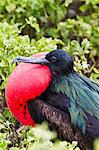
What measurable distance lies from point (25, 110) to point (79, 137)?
1.10ft

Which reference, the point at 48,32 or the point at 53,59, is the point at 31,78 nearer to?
the point at 53,59

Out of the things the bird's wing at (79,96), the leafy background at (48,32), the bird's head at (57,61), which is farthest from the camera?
the leafy background at (48,32)

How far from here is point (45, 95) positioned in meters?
3.77

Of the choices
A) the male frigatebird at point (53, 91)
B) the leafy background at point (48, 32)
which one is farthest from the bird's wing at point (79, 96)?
the leafy background at point (48, 32)

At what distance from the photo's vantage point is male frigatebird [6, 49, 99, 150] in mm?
3678

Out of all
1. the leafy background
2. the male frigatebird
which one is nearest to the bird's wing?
the male frigatebird

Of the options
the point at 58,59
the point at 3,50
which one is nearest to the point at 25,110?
the point at 58,59

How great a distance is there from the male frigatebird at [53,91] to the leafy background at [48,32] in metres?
0.31

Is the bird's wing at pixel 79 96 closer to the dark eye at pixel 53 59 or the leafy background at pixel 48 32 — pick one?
the dark eye at pixel 53 59

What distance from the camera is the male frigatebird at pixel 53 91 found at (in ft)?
12.1

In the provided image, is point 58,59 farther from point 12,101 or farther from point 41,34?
point 41,34

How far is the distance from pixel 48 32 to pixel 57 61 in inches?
64.7

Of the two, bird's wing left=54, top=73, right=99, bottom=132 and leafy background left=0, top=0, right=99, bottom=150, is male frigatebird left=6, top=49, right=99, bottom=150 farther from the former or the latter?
leafy background left=0, top=0, right=99, bottom=150

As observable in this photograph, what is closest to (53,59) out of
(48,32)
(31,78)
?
(31,78)
